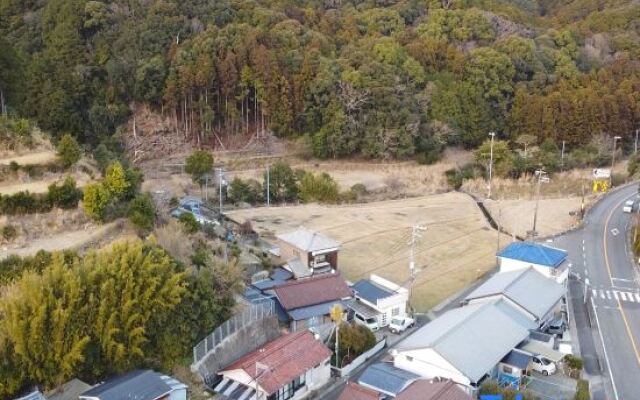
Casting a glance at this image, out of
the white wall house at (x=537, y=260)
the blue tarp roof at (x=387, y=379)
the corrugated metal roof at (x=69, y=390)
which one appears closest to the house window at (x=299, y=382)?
the blue tarp roof at (x=387, y=379)

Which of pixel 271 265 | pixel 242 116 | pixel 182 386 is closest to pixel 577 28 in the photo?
pixel 242 116

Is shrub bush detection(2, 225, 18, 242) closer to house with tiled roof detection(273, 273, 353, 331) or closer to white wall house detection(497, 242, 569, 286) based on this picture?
house with tiled roof detection(273, 273, 353, 331)

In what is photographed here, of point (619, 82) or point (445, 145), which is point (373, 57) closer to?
point (445, 145)

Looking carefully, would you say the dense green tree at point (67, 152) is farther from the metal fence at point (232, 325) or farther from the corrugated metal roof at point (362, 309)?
the corrugated metal roof at point (362, 309)

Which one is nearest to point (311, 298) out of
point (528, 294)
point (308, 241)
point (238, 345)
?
point (308, 241)

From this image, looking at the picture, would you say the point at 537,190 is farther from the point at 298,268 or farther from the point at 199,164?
the point at 298,268

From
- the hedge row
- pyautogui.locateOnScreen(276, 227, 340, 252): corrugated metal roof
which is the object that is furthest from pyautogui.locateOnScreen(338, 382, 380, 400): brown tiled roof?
the hedge row
